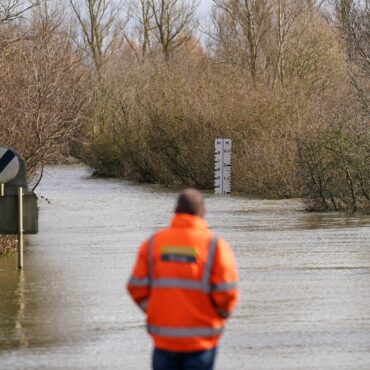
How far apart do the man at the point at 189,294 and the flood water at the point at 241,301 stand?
304cm

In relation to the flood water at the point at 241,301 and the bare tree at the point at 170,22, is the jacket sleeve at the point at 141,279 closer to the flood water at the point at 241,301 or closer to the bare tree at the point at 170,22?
the flood water at the point at 241,301

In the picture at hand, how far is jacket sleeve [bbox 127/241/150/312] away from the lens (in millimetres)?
6039

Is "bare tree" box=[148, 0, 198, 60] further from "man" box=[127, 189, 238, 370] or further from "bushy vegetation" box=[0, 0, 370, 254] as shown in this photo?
"man" box=[127, 189, 238, 370]

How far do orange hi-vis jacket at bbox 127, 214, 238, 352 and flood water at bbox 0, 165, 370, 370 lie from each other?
10.0 feet

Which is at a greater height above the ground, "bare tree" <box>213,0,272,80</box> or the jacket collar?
"bare tree" <box>213,0,272,80</box>

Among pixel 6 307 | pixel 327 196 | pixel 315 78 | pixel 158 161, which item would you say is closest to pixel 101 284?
pixel 6 307

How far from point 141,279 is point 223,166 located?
33.8 meters

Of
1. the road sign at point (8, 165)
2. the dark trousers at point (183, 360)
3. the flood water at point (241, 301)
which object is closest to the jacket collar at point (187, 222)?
the dark trousers at point (183, 360)

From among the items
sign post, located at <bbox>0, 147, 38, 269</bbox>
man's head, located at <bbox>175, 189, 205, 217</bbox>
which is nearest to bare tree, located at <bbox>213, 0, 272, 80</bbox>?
sign post, located at <bbox>0, 147, 38, 269</bbox>

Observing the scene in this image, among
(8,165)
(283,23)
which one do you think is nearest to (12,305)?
(8,165)

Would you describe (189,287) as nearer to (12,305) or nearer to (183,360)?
(183,360)

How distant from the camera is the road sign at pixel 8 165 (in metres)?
14.9

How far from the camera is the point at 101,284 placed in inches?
565

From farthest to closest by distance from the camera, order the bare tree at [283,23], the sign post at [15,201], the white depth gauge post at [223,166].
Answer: the bare tree at [283,23] < the white depth gauge post at [223,166] < the sign post at [15,201]
